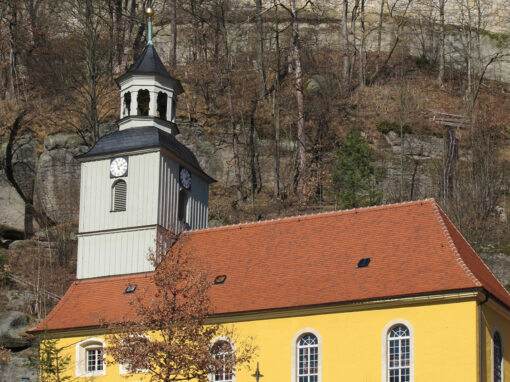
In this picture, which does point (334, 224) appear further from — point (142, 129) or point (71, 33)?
point (71, 33)

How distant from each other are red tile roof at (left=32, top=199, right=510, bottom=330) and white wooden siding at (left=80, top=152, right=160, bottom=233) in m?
1.81

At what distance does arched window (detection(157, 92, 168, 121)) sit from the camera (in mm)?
41594

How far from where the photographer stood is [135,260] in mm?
38781

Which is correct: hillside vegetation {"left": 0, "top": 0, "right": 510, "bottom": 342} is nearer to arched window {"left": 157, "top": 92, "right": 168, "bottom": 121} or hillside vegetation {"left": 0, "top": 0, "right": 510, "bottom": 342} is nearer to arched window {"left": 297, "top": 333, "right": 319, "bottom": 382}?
arched window {"left": 157, "top": 92, "right": 168, "bottom": 121}

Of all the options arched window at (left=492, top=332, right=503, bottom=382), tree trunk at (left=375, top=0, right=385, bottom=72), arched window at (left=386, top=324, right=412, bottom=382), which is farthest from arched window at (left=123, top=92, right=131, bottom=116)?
tree trunk at (left=375, top=0, right=385, bottom=72)

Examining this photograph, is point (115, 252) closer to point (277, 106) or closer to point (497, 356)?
point (497, 356)

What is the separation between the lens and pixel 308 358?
34.0 m

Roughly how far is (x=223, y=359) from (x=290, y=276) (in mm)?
4675

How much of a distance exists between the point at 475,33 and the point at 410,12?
390cm

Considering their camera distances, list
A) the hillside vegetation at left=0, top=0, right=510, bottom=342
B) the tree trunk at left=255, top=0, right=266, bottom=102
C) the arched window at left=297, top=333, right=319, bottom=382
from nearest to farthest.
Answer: the arched window at left=297, top=333, right=319, bottom=382 < the hillside vegetation at left=0, top=0, right=510, bottom=342 < the tree trunk at left=255, top=0, right=266, bottom=102

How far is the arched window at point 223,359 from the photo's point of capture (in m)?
31.2

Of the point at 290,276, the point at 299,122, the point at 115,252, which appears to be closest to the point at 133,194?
the point at 115,252

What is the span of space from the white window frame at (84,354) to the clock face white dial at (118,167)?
593cm

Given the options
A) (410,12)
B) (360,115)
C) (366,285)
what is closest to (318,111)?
(360,115)
